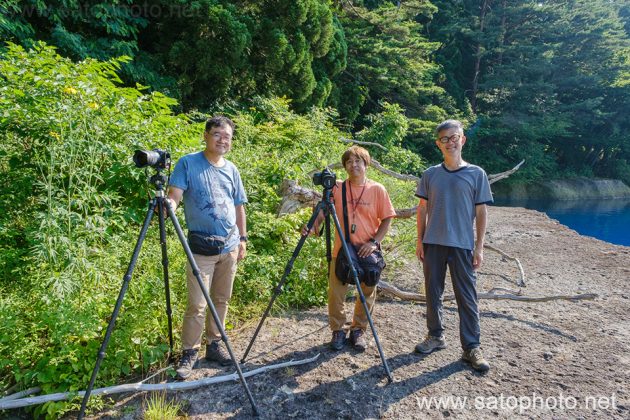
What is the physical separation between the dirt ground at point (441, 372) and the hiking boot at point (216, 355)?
64mm

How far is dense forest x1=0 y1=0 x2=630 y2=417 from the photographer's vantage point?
2469mm

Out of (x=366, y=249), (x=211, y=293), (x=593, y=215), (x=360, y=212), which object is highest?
(x=360, y=212)

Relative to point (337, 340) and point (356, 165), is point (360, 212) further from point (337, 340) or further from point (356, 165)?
point (337, 340)

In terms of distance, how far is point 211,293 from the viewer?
278cm

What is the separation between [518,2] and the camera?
2317 cm

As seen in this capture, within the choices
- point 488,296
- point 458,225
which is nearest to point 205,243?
point 458,225

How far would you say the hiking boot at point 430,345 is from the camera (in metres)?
3.02

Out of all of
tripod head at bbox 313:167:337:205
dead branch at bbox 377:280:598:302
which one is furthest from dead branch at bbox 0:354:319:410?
dead branch at bbox 377:280:598:302

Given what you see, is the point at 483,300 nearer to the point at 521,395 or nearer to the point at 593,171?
the point at 521,395

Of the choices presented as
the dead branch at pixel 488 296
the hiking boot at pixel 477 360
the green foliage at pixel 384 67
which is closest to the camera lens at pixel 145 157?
the hiking boot at pixel 477 360

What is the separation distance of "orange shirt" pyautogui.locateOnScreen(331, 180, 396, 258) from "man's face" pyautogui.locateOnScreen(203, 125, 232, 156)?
85cm

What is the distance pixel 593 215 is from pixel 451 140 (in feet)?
65.7

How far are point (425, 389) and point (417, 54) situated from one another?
16.0 meters

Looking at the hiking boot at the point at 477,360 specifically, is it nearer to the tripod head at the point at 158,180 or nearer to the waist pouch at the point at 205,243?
the waist pouch at the point at 205,243
